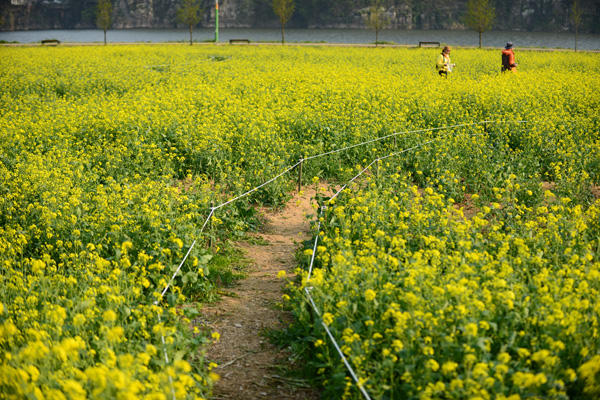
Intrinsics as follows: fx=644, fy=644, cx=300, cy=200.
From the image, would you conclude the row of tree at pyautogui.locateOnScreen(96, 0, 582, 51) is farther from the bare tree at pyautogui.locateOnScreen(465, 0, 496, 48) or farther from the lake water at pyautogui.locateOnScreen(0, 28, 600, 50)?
the lake water at pyautogui.locateOnScreen(0, 28, 600, 50)

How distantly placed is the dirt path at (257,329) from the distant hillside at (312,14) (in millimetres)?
116243

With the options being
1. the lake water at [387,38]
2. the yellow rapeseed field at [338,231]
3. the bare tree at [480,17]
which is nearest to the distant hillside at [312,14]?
the lake water at [387,38]

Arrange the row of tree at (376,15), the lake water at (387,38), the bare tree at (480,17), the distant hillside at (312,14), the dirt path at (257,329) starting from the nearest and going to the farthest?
1. the dirt path at (257,329)
2. the bare tree at (480,17)
3. the row of tree at (376,15)
4. the lake water at (387,38)
5. the distant hillside at (312,14)

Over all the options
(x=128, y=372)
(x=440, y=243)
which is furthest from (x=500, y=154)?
(x=128, y=372)

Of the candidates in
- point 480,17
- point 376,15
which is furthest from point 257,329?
point 376,15

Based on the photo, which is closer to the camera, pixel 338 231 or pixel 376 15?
pixel 338 231

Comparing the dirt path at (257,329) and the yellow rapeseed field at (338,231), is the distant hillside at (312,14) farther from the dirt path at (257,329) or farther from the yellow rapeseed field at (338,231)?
the dirt path at (257,329)

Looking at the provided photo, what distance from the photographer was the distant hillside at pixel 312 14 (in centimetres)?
12431

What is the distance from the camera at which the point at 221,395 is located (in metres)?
5.57

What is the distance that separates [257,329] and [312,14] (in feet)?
426

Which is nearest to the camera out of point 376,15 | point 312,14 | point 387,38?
point 376,15

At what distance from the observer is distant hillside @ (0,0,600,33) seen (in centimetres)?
12431

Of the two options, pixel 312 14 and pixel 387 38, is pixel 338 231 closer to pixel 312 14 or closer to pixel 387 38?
pixel 387 38

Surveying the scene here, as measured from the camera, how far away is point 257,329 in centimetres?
688
